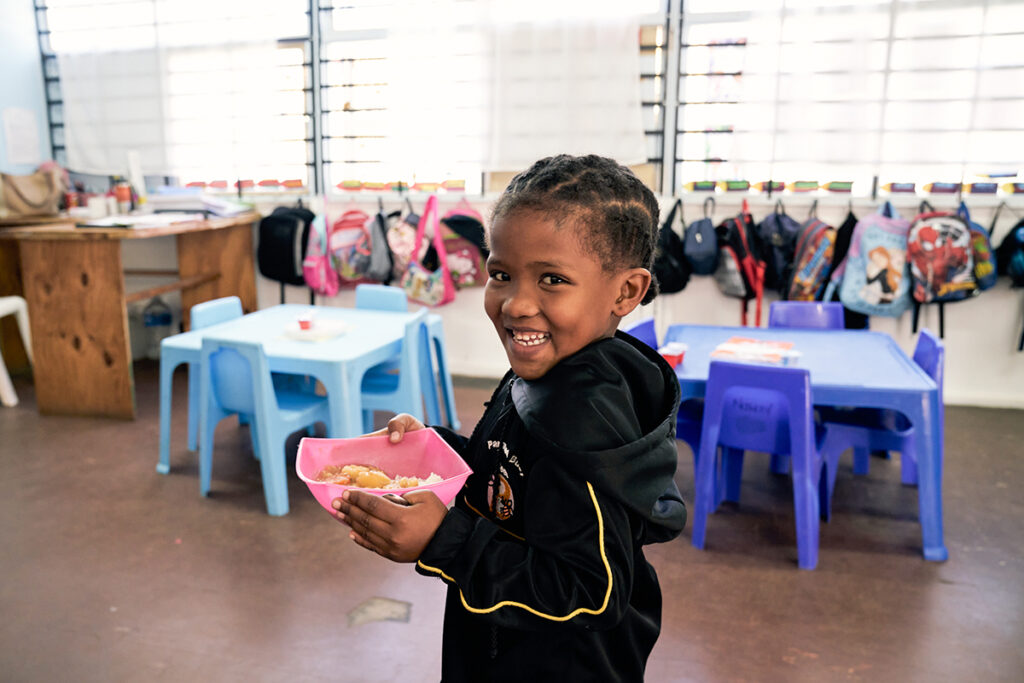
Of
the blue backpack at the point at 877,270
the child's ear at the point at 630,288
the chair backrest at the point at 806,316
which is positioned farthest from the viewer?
the blue backpack at the point at 877,270

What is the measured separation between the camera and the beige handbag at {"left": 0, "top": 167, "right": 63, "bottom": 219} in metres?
4.68

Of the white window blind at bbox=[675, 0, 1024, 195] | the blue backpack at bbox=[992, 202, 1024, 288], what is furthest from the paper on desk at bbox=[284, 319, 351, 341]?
the blue backpack at bbox=[992, 202, 1024, 288]

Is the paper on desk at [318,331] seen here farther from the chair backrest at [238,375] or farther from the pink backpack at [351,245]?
the pink backpack at [351,245]

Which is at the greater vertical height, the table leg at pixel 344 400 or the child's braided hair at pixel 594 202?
the child's braided hair at pixel 594 202

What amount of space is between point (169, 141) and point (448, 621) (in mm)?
4860

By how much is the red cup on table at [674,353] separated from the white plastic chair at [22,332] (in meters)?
3.18

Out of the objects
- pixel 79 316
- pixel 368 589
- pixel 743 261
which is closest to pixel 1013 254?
pixel 743 261

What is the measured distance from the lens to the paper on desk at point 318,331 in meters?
3.01

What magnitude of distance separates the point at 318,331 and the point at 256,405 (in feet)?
1.40

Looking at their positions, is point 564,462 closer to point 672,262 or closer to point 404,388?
point 404,388

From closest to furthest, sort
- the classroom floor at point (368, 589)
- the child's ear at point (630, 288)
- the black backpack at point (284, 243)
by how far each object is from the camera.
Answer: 1. the child's ear at point (630, 288)
2. the classroom floor at point (368, 589)
3. the black backpack at point (284, 243)

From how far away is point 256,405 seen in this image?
272 cm

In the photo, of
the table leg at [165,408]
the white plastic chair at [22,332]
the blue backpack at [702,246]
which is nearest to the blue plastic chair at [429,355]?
the table leg at [165,408]

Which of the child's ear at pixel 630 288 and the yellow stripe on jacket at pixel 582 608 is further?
the child's ear at pixel 630 288
